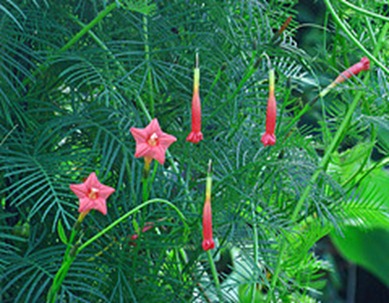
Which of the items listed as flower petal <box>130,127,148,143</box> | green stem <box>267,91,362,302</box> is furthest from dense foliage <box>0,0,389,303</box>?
flower petal <box>130,127,148,143</box>

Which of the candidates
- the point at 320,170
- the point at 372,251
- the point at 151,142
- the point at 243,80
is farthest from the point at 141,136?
the point at 372,251

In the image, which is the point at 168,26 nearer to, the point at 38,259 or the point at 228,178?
the point at 228,178

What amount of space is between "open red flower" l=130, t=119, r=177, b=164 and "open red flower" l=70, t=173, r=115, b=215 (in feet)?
0.16

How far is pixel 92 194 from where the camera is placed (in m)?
0.69

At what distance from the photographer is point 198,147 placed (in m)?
0.97

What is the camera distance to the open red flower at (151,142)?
2.31ft

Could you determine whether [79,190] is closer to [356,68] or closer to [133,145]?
[133,145]

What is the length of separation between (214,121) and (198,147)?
4 cm

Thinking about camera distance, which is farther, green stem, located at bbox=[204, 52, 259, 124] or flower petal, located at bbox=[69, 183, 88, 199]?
green stem, located at bbox=[204, 52, 259, 124]

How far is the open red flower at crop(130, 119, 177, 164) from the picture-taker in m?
0.70

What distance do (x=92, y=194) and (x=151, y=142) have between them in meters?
0.08

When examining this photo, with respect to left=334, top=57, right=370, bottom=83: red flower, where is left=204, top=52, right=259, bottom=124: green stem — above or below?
below

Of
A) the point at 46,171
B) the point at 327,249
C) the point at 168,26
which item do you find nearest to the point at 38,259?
the point at 46,171

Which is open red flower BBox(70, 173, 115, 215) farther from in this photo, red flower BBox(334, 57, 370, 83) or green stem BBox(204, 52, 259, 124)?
red flower BBox(334, 57, 370, 83)
